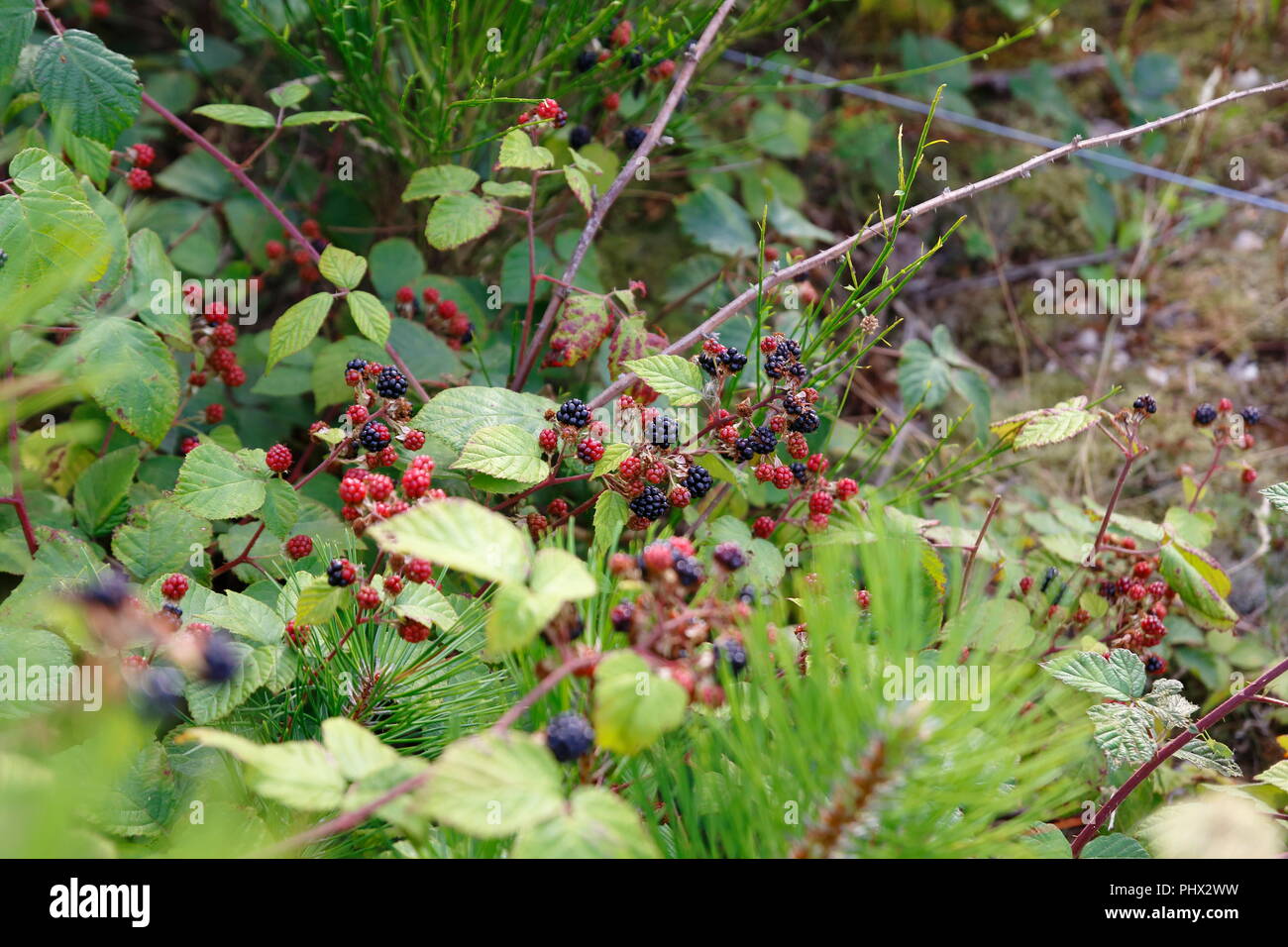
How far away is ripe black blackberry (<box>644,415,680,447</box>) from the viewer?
1.12 m

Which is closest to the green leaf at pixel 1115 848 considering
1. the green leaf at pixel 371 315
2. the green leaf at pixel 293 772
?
the green leaf at pixel 293 772

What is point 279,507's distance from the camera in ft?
3.57

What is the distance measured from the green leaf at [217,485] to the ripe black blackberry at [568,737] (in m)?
0.55

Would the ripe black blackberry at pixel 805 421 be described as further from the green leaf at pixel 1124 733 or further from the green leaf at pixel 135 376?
the green leaf at pixel 135 376

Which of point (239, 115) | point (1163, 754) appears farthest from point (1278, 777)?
point (239, 115)

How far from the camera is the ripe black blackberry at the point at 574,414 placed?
3.63ft

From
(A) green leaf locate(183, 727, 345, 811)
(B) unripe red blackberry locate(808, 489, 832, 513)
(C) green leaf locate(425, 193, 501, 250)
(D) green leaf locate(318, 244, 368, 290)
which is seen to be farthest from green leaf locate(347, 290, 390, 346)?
(A) green leaf locate(183, 727, 345, 811)

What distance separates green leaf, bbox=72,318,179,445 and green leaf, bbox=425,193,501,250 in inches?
15.2

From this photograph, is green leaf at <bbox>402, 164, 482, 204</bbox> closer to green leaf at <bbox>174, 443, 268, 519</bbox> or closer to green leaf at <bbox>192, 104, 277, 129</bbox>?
green leaf at <bbox>192, 104, 277, 129</bbox>

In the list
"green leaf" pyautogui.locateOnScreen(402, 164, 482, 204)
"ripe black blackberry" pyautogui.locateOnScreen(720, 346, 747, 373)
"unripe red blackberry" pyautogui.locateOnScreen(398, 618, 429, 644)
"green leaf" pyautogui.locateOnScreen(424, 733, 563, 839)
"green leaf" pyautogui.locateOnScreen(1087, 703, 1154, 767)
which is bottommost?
"green leaf" pyautogui.locateOnScreen(1087, 703, 1154, 767)

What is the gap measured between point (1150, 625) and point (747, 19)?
1140 mm

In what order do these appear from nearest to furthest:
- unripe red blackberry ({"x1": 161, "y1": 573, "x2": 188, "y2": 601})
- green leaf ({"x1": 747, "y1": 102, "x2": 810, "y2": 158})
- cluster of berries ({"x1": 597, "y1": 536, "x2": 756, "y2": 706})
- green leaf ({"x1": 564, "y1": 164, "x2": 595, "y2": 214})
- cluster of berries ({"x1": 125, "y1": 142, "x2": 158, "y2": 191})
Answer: cluster of berries ({"x1": 597, "y1": 536, "x2": 756, "y2": 706}) < unripe red blackberry ({"x1": 161, "y1": 573, "x2": 188, "y2": 601}) < green leaf ({"x1": 564, "y1": 164, "x2": 595, "y2": 214}) < cluster of berries ({"x1": 125, "y1": 142, "x2": 158, "y2": 191}) < green leaf ({"x1": 747, "y1": 102, "x2": 810, "y2": 158})

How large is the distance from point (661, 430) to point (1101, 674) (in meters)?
0.59
